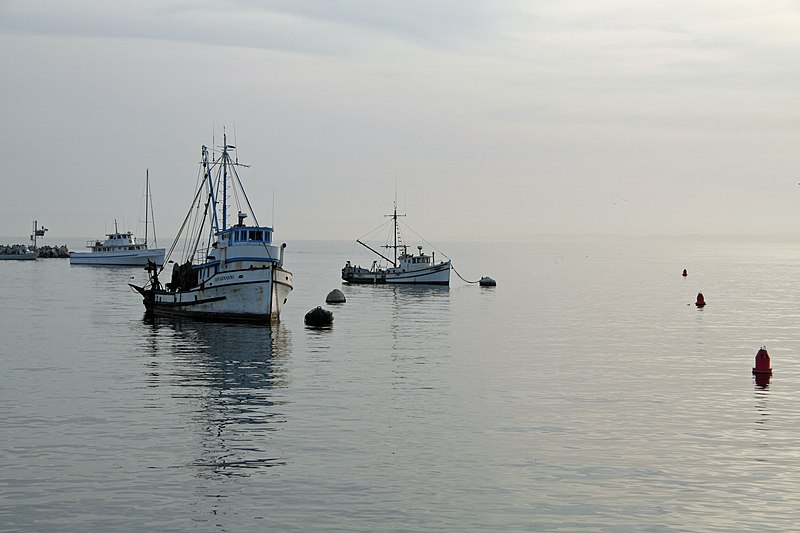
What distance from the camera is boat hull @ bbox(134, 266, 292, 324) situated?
6619 cm

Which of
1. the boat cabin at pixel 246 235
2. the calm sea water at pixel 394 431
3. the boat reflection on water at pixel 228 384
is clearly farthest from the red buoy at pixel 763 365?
the boat cabin at pixel 246 235

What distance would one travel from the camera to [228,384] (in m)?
39.6

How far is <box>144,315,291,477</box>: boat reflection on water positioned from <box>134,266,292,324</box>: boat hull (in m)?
0.94

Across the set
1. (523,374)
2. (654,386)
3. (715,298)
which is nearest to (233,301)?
(523,374)

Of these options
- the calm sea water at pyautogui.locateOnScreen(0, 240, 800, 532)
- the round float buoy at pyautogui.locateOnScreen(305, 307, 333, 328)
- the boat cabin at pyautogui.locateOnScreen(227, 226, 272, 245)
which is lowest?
the calm sea water at pyautogui.locateOnScreen(0, 240, 800, 532)

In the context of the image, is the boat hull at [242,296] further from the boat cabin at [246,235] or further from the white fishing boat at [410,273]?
the white fishing boat at [410,273]

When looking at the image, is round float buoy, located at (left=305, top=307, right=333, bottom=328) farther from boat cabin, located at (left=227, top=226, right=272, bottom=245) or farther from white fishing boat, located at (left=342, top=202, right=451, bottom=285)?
white fishing boat, located at (left=342, top=202, right=451, bottom=285)

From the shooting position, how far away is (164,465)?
25078 millimetres

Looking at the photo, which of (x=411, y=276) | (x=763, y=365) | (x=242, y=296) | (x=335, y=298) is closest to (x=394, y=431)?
(x=763, y=365)

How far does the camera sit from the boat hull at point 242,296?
6619 centimetres

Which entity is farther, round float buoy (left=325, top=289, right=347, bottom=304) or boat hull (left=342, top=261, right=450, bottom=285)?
boat hull (left=342, top=261, right=450, bottom=285)

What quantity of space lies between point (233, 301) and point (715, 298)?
62624 mm

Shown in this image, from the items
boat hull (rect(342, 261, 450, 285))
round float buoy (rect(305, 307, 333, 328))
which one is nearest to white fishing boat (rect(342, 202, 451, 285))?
boat hull (rect(342, 261, 450, 285))

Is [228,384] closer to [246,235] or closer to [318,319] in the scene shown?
[318,319]
